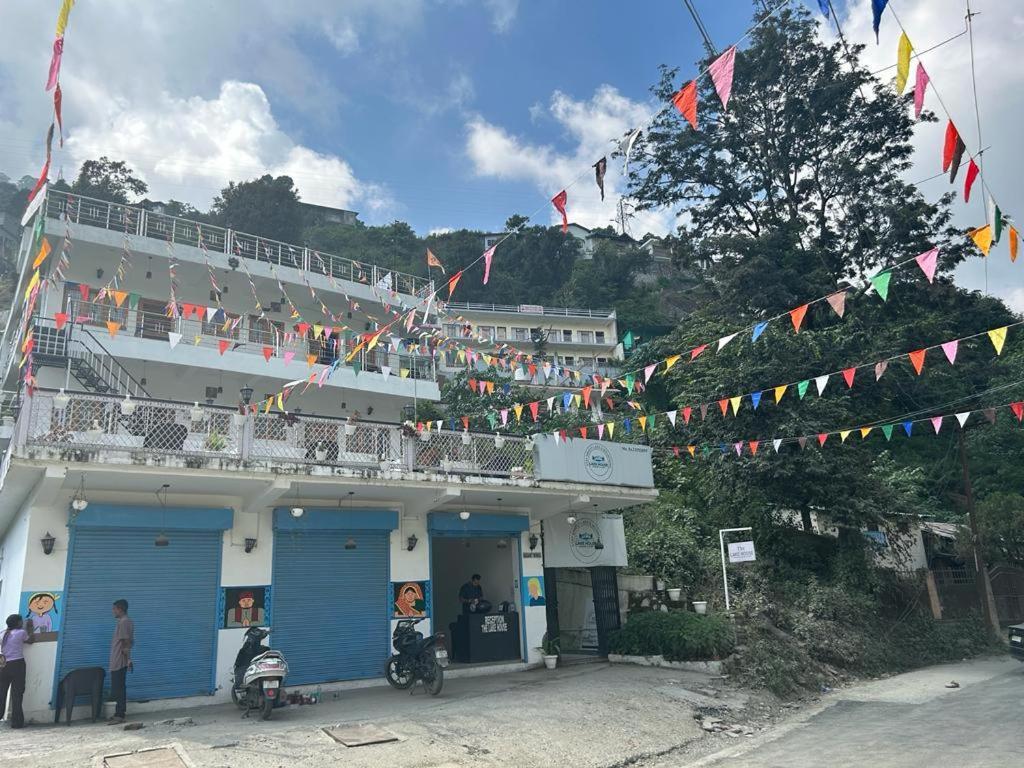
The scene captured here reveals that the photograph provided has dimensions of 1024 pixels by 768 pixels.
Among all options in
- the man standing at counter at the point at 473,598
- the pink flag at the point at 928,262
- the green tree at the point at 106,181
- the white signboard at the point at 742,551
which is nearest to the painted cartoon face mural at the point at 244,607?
the man standing at counter at the point at 473,598

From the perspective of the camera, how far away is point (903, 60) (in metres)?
7.11

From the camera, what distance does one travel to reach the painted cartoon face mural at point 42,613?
9.95 meters

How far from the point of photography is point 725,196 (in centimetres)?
2947

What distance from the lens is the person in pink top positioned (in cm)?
920

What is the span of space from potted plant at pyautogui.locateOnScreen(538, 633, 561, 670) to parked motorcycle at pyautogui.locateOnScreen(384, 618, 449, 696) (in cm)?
332

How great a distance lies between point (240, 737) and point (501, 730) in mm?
2973

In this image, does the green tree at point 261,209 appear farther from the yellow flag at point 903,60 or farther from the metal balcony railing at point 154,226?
the yellow flag at point 903,60

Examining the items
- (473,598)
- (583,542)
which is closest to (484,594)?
(473,598)

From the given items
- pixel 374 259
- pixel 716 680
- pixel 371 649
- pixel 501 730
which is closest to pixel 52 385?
pixel 371 649

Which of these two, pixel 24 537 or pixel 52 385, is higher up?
pixel 52 385

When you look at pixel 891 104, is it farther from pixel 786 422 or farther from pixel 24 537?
pixel 24 537

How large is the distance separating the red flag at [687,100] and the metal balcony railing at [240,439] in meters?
7.12

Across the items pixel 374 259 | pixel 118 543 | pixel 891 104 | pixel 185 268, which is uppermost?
pixel 374 259

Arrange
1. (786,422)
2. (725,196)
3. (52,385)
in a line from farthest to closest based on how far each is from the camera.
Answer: (725,196)
(786,422)
(52,385)
